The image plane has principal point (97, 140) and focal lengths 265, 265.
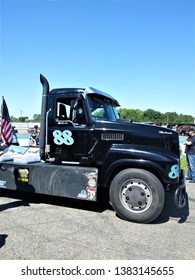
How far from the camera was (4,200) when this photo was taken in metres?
5.94

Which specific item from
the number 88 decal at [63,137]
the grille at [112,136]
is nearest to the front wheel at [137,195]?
the grille at [112,136]

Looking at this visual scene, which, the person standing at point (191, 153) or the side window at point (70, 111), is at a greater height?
the side window at point (70, 111)

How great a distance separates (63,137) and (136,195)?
183 centimetres

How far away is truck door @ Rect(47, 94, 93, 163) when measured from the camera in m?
5.14

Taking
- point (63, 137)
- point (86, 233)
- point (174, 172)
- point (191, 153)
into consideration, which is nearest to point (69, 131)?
point (63, 137)

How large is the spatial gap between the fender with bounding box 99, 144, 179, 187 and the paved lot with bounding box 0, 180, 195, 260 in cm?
78

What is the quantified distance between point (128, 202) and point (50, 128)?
2.15 metres

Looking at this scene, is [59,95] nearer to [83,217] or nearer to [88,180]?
[88,180]

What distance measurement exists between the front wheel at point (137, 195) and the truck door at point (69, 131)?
2.76 feet

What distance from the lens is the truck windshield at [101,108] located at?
521 cm

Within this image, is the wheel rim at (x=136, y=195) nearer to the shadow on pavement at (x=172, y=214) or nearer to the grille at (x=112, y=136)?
the shadow on pavement at (x=172, y=214)

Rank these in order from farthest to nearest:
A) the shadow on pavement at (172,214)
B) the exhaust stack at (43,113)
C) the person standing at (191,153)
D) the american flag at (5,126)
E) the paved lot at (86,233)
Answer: the person standing at (191,153) → the american flag at (5,126) → the exhaust stack at (43,113) → the shadow on pavement at (172,214) → the paved lot at (86,233)

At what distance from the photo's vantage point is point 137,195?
15.3 feet
